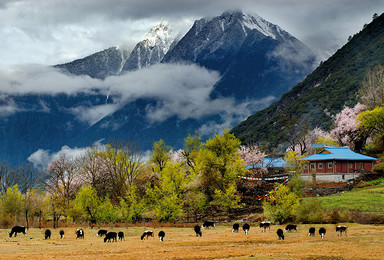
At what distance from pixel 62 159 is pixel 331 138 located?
76189mm

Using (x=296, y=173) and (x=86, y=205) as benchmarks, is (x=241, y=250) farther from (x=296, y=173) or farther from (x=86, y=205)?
(x=296, y=173)

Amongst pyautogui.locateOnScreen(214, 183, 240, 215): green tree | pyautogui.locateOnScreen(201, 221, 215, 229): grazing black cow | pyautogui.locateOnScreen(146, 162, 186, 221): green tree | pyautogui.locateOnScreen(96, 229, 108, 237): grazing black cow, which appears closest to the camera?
pyautogui.locateOnScreen(96, 229, 108, 237): grazing black cow

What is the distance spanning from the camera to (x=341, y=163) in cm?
9012

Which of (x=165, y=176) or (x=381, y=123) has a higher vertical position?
(x=381, y=123)

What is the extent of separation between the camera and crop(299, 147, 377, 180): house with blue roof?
8925 centimetres

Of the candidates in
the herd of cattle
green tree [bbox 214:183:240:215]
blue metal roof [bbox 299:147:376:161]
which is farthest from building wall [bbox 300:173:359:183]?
the herd of cattle

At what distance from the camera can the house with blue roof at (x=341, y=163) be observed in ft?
293

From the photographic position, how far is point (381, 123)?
9419 cm

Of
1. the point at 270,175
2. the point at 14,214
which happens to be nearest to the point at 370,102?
the point at 270,175

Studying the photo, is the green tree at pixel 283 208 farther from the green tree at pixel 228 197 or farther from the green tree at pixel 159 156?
the green tree at pixel 159 156

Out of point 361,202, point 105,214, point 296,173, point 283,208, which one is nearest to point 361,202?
point 361,202

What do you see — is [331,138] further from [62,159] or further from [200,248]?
[200,248]

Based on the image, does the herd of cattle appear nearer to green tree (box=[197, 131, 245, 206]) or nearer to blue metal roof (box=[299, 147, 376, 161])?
green tree (box=[197, 131, 245, 206])

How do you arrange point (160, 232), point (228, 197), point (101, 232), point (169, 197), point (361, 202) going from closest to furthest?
point (160, 232) < point (101, 232) < point (361, 202) < point (228, 197) < point (169, 197)
